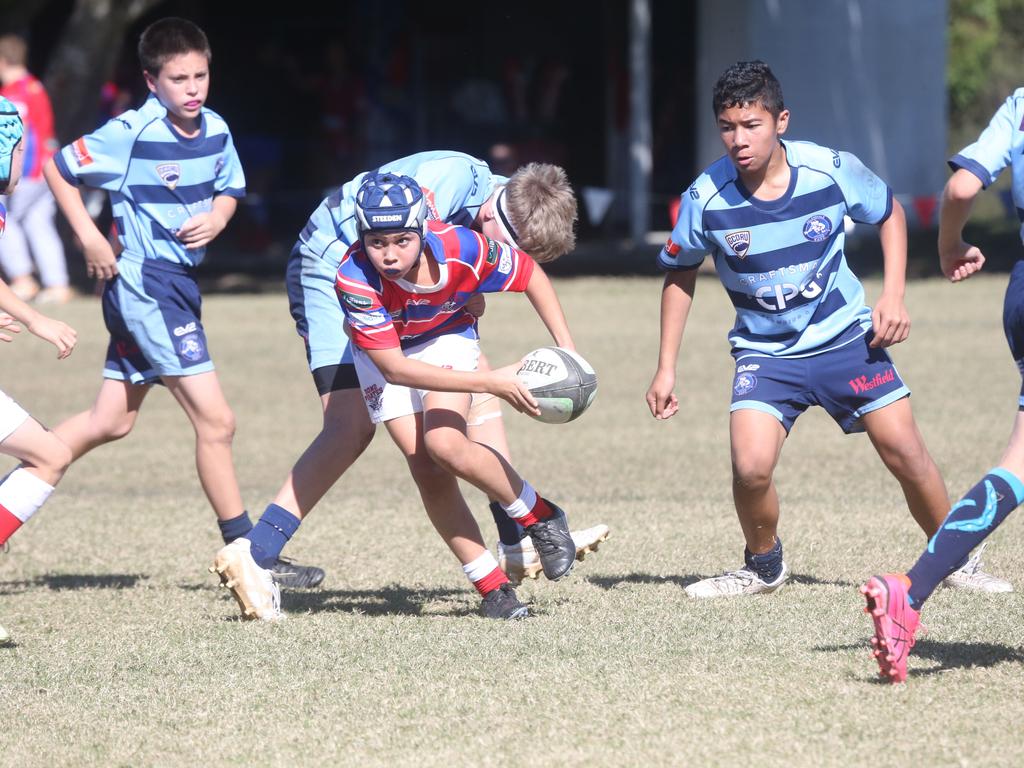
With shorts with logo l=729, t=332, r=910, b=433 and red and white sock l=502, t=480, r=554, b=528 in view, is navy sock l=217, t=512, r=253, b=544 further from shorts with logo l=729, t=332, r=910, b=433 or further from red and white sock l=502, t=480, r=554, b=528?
shorts with logo l=729, t=332, r=910, b=433

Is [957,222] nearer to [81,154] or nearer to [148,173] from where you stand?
[148,173]

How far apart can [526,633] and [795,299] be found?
4.65 ft

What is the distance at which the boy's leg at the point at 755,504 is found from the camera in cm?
527

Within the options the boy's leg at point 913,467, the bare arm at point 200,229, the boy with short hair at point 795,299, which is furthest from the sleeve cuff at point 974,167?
the bare arm at point 200,229

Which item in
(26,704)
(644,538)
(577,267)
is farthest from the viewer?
(577,267)

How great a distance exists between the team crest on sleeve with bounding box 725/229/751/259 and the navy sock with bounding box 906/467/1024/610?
4.38ft

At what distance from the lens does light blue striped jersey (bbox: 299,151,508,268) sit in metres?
5.47

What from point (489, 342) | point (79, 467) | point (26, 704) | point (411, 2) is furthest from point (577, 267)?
point (26, 704)

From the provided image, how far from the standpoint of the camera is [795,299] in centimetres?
529

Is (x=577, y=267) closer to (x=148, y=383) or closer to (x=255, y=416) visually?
(x=255, y=416)

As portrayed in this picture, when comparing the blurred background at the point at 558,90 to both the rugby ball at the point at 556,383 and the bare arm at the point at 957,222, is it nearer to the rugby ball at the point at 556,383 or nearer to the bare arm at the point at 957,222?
the rugby ball at the point at 556,383

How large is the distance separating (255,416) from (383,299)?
565 cm

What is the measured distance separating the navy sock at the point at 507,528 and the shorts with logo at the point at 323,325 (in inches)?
27.5

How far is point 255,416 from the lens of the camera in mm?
10500
